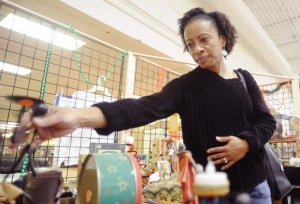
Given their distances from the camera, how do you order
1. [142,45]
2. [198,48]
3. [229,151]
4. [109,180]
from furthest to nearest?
[142,45], [198,48], [229,151], [109,180]

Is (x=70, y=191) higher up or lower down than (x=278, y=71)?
lower down

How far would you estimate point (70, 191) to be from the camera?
108 centimetres

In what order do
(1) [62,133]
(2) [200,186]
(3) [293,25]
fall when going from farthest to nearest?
(3) [293,25] → (1) [62,133] → (2) [200,186]

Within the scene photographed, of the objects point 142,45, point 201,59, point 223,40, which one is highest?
point 142,45

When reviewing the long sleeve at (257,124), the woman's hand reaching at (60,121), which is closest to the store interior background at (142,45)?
the woman's hand reaching at (60,121)

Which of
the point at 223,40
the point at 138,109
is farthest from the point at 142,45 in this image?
the point at 138,109

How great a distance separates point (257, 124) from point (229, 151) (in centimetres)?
17

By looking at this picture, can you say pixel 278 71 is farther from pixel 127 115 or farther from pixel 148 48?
pixel 127 115

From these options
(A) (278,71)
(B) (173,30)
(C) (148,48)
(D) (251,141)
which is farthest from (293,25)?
(D) (251,141)

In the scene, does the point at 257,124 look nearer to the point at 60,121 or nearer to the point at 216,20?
the point at 216,20

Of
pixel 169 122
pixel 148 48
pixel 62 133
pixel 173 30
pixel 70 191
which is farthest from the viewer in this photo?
pixel 173 30

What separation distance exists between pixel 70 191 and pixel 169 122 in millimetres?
1047

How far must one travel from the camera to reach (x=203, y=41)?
0.73 meters

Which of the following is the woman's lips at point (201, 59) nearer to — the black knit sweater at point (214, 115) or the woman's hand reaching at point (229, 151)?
the black knit sweater at point (214, 115)
